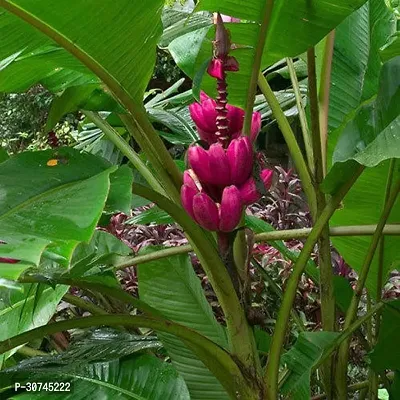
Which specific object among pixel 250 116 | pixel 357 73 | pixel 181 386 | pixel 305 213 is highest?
pixel 357 73

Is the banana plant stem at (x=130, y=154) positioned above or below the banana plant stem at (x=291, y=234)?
above

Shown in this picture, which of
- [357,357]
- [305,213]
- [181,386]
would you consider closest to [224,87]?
[181,386]

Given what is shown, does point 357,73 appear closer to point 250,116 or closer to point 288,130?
point 288,130

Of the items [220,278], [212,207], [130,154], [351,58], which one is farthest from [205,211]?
[351,58]

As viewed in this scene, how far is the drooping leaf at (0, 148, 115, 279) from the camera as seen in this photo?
17.1 inches

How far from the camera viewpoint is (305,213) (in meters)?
1.66

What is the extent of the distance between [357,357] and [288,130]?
734mm

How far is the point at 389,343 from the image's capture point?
2.78ft

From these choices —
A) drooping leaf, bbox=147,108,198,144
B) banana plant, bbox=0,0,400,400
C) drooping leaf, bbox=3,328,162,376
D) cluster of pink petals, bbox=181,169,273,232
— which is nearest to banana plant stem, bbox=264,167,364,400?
banana plant, bbox=0,0,400,400

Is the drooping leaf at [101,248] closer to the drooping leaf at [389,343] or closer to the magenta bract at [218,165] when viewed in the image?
the magenta bract at [218,165]

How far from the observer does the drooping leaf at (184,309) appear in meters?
0.91

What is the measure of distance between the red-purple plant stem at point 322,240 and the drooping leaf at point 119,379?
242mm

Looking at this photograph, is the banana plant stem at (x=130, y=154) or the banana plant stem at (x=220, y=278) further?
the banana plant stem at (x=130, y=154)

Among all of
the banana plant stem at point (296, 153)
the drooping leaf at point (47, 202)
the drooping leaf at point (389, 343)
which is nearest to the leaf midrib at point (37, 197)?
the drooping leaf at point (47, 202)
